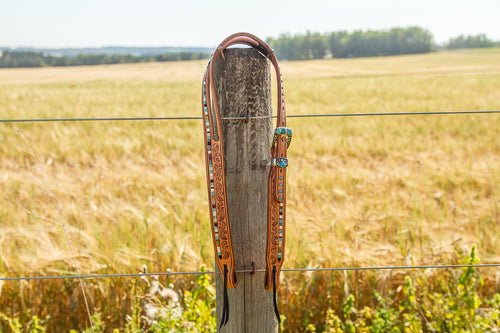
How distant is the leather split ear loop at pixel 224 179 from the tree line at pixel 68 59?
50980 millimetres

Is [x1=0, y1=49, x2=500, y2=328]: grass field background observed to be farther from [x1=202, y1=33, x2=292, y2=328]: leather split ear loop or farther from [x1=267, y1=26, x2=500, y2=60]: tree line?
[x1=267, y1=26, x2=500, y2=60]: tree line

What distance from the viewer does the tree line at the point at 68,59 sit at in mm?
53528

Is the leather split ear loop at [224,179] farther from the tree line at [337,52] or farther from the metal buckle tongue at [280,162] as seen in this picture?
the tree line at [337,52]

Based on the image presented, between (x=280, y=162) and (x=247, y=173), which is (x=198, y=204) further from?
(x=280, y=162)

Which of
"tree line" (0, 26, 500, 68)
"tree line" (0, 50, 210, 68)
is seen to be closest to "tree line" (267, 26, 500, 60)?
"tree line" (0, 26, 500, 68)

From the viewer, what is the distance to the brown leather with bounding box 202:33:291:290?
4.09 feet

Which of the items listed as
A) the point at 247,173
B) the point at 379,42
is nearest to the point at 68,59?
the point at 379,42

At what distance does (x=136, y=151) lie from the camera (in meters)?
6.55

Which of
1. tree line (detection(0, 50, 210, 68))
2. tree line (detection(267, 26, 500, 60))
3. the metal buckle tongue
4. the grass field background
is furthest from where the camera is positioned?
tree line (detection(267, 26, 500, 60))

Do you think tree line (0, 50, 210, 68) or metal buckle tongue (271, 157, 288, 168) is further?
tree line (0, 50, 210, 68)

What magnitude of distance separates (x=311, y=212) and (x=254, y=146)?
2170 mm

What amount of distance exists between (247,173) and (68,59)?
63574 mm

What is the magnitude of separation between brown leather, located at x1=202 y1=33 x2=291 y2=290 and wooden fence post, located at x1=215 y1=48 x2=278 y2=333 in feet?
0.12

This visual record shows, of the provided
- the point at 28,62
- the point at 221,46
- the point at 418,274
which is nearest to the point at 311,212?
the point at 418,274
